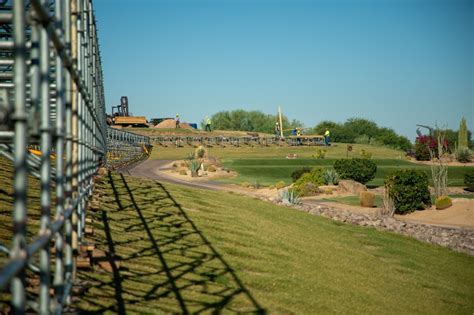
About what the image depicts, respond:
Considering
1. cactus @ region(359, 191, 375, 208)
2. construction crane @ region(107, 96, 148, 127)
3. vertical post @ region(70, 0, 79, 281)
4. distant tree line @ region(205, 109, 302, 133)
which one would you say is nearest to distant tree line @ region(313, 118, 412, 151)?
distant tree line @ region(205, 109, 302, 133)

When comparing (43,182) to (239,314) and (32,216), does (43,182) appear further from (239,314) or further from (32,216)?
(32,216)

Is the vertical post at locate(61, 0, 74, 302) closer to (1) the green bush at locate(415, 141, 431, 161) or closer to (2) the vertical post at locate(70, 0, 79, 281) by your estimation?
(2) the vertical post at locate(70, 0, 79, 281)

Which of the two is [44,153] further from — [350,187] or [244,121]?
[244,121]

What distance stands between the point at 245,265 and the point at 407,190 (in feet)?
63.1

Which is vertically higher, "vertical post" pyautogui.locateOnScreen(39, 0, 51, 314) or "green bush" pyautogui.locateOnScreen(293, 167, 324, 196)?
"vertical post" pyautogui.locateOnScreen(39, 0, 51, 314)

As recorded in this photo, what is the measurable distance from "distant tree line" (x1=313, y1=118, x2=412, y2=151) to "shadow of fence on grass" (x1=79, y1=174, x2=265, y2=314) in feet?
382

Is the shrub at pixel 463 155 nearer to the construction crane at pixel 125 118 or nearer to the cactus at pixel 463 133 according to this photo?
the cactus at pixel 463 133

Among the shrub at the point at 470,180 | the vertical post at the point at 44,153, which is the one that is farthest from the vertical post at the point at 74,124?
the shrub at the point at 470,180

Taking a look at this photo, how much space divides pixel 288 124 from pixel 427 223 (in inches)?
5559

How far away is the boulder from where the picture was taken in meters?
38.7

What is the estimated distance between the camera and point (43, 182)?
4.28 m

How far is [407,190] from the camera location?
1200 inches

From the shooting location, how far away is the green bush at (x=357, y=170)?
42031mm

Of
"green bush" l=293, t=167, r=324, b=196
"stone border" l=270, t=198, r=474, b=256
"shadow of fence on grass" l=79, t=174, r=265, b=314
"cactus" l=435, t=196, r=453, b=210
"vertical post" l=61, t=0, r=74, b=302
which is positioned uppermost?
"vertical post" l=61, t=0, r=74, b=302
